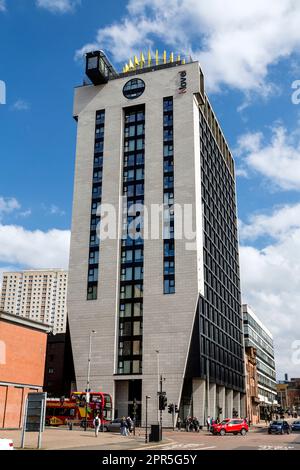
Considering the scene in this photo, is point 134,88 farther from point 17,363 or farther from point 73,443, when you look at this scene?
point 73,443

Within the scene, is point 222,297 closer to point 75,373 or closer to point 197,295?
point 197,295

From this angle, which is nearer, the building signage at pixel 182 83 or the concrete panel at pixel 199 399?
the concrete panel at pixel 199 399

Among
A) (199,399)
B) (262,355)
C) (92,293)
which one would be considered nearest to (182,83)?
(92,293)

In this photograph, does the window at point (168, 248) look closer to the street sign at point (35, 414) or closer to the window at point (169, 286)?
the window at point (169, 286)

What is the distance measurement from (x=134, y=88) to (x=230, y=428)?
61.2 metres

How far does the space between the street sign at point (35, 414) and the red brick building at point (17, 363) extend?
48.0 feet

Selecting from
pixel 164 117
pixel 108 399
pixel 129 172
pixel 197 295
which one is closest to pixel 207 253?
pixel 197 295

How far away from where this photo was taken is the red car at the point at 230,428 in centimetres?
5056

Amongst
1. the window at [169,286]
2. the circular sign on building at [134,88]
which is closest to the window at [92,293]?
the window at [169,286]

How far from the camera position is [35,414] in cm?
2569

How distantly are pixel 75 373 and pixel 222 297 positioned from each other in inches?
1250

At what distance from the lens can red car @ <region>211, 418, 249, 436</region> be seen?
1991 inches

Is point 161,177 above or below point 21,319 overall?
above

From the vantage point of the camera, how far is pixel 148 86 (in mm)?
87250
